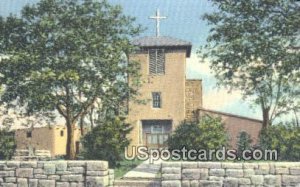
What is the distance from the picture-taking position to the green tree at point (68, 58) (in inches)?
982

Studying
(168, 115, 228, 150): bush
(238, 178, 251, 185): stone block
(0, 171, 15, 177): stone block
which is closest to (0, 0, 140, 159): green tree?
(168, 115, 228, 150): bush

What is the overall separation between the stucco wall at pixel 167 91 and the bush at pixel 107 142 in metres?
13.3

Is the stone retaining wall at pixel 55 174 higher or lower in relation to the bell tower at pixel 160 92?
lower

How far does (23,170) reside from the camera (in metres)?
15.0

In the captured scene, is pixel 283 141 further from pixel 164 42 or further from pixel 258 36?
pixel 164 42

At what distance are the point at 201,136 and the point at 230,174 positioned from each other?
7.51 m

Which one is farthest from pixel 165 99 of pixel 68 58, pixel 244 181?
pixel 244 181

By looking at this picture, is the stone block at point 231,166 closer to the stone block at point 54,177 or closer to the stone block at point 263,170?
the stone block at point 263,170

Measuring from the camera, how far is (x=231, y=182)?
1435 centimetres

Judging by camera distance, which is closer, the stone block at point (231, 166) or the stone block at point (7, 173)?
the stone block at point (231, 166)

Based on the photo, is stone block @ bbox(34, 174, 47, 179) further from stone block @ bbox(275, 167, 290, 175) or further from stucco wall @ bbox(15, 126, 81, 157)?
stucco wall @ bbox(15, 126, 81, 157)

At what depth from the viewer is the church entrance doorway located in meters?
36.3

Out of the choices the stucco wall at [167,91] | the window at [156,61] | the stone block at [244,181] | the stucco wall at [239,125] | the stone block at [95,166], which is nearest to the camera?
the stone block at [244,181]

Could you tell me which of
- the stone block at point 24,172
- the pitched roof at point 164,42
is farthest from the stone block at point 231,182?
the pitched roof at point 164,42
